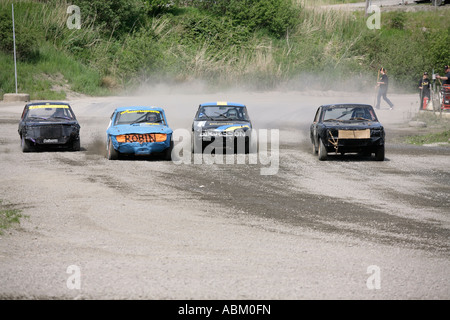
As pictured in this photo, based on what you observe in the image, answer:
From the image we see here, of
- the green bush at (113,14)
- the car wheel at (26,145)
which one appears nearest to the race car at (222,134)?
the car wheel at (26,145)

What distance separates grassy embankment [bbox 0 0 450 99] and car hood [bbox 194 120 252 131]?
18760mm

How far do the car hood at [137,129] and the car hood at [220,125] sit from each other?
4.47 feet

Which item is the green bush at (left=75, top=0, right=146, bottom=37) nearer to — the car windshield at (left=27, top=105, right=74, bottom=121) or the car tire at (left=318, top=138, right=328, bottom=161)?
the car windshield at (left=27, top=105, right=74, bottom=121)

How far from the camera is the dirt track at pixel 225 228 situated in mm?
7590

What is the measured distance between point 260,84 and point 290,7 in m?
10.6

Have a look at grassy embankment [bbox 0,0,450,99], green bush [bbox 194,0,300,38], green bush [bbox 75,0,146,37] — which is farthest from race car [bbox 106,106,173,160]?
green bush [bbox 194,0,300,38]

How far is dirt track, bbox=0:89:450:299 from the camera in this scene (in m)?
7.59

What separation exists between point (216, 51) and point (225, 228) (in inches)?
1410

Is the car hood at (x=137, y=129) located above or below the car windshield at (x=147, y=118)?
below

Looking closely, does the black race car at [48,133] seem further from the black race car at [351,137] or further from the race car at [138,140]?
the black race car at [351,137]

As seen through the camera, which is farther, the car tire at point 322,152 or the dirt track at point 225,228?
the car tire at point 322,152

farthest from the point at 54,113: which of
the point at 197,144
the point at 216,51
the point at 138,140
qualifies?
the point at 216,51
